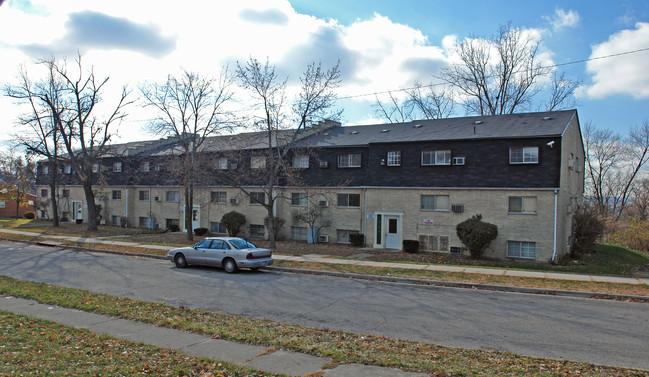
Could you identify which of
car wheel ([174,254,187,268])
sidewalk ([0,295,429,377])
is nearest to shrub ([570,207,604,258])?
car wheel ([174,254,187,268])

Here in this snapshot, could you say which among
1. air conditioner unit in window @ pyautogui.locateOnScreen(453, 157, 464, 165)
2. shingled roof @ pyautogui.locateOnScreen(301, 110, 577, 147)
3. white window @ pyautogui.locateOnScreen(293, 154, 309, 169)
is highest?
shingled roof @ pyautogui.locateOnScreen(301, 110, 577, 147)

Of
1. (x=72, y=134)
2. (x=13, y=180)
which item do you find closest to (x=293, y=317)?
(x=72, y=134)

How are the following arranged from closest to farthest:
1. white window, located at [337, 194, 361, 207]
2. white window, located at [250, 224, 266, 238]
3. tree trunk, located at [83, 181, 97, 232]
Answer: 1. white window, located at [337, 194, 361, 207]
2. white window, located at [250, 224, 266, 238]
3. tree trunk, located at [83, 181, 97, 232]

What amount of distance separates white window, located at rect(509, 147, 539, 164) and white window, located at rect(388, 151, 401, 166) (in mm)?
5834

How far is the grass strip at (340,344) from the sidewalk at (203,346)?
0.69ft

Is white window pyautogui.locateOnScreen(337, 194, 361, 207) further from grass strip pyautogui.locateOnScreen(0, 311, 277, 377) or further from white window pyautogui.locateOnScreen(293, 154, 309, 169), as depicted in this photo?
grass strip pyautogui.locateOnScreen(0, 311, 277, 377)

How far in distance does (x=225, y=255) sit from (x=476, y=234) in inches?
458

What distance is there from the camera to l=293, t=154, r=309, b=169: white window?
2826 centimetres

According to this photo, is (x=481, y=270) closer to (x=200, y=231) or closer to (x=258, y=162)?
(x=258, y=162)

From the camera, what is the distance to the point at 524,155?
21062 mm

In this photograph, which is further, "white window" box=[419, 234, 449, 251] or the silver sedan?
"white window" box=[419, 234, 449, 251]

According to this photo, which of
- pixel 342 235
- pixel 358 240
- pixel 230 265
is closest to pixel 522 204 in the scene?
pixel 358 240

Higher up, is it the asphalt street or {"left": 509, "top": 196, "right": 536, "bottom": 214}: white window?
{"left": 509, "top": 196, "right": 536, "bottom": 214}: white window

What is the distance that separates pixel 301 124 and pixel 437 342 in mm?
17020
